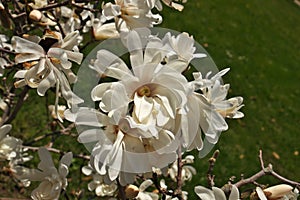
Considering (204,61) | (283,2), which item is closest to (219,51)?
(204,61)

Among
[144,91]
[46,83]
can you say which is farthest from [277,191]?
[46,83]

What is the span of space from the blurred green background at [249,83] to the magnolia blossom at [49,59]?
53.7 inches

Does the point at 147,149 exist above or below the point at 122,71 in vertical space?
below

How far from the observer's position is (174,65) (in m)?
0.91

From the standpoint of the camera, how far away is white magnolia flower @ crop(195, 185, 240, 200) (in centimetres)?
Answer: 106

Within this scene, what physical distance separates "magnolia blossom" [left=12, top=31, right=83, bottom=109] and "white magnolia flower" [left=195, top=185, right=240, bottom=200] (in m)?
0.32

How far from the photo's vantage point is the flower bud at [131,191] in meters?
1.25

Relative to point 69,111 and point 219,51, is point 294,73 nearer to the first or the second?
point 219,51

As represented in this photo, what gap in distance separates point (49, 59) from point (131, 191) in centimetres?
45

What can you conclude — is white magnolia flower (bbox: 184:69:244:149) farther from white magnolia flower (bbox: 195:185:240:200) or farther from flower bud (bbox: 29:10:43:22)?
flower bud (bbox: 29:10:43:22)

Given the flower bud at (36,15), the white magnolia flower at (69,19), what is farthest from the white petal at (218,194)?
the white magnolia flower at (69,19)

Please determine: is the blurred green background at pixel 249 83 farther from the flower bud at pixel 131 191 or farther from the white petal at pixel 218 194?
the white petal at pixel 218 194

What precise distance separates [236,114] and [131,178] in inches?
11.1

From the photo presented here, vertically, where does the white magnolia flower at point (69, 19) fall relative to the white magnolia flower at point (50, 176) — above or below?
below
